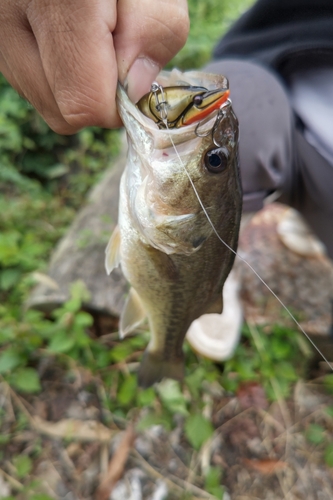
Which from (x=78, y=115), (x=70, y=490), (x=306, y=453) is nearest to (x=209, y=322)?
(x=306, y=453)

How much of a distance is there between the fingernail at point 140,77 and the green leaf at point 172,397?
5.84ft

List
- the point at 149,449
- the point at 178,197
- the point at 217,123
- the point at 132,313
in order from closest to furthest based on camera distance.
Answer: the point at 217,123, the point at 178,197, the point at 132,313, the point at 149,449

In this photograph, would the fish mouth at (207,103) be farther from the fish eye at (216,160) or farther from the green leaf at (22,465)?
the green leaf at (22,465)

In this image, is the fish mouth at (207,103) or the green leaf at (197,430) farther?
the green leaf at (197,430)

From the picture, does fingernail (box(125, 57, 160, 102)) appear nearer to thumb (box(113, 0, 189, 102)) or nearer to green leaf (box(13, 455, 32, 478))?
thumb (box(113, 0, 189, 102))

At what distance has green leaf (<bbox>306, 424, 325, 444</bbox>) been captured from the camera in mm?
2420

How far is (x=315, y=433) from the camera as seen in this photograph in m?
2.45

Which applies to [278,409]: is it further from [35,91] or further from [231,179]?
[35,91]

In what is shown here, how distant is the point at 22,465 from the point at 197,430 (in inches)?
37.6

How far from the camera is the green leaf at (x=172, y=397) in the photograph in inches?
91.7

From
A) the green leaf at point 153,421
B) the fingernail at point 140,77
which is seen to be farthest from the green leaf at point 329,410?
the fingernail at point 140,77

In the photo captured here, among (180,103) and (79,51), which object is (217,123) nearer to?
(180,103)

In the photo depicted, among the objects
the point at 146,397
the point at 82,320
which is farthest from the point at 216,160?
the point at 146,397

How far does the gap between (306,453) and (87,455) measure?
133 centimetres
